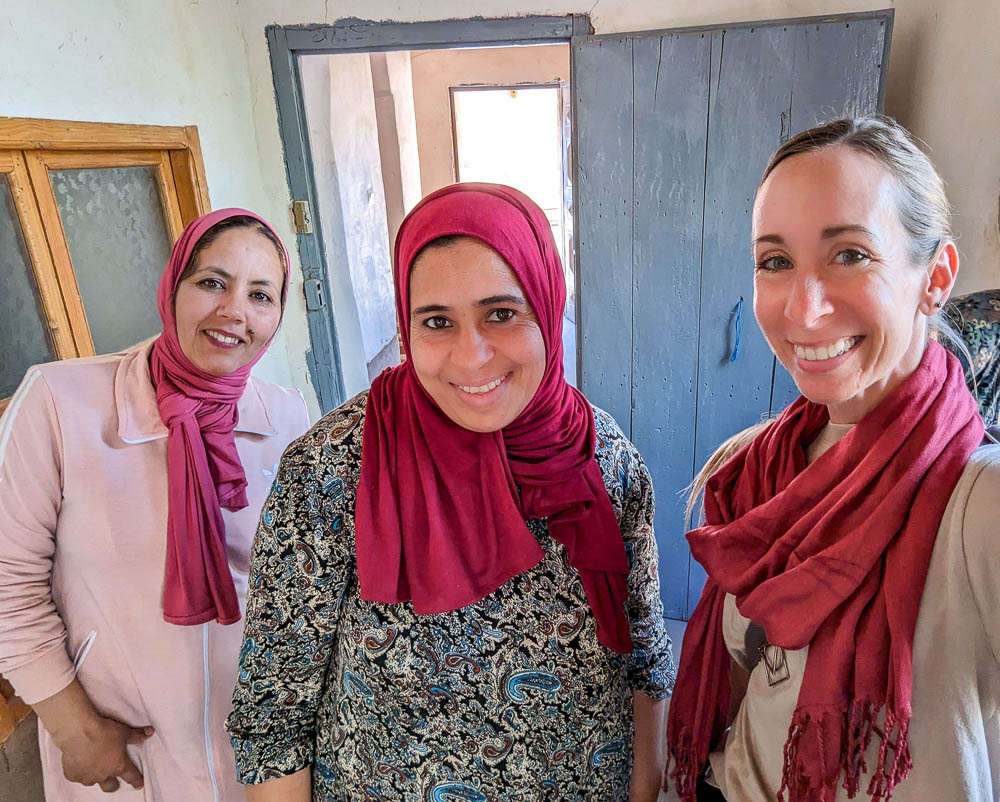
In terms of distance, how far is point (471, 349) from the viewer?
2.72 ft

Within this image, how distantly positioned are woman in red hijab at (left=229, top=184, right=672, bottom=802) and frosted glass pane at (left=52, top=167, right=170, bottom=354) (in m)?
1.19

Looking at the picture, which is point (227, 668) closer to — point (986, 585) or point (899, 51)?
point (986, 585)

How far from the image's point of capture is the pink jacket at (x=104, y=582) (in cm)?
112

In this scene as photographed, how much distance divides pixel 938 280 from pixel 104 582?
1428mm

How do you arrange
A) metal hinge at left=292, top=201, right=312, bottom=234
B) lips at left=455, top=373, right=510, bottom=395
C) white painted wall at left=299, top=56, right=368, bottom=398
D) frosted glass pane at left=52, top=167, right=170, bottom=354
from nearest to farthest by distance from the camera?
lips at left=455, top=373, right=510, bottom=395 < frosted glass pane at left=52, top=167, right=170, bottom=354 < metal hinge at left=292, top=201, right=312, bottom=234 < white painted wall at left=299, top=56, right=368, bottom=398

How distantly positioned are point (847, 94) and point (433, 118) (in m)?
4.84

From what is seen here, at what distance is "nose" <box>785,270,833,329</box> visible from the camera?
0.76m

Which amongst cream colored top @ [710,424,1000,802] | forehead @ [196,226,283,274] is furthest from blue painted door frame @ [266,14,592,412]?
cream colored top @ [710,424,1000,802]

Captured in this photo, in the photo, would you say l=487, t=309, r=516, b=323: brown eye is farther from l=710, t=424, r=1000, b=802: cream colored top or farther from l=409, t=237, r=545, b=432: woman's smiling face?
l=710, t=424, r=1000, b=802: cream colored top

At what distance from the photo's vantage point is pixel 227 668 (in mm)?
1313

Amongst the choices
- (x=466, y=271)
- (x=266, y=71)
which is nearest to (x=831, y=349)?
(x=466, y=271)

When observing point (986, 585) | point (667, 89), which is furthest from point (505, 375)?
point (667, 89)

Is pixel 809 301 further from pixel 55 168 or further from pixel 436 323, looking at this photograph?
pixel 55 168

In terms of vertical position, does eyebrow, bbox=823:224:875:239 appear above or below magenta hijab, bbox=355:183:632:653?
above
